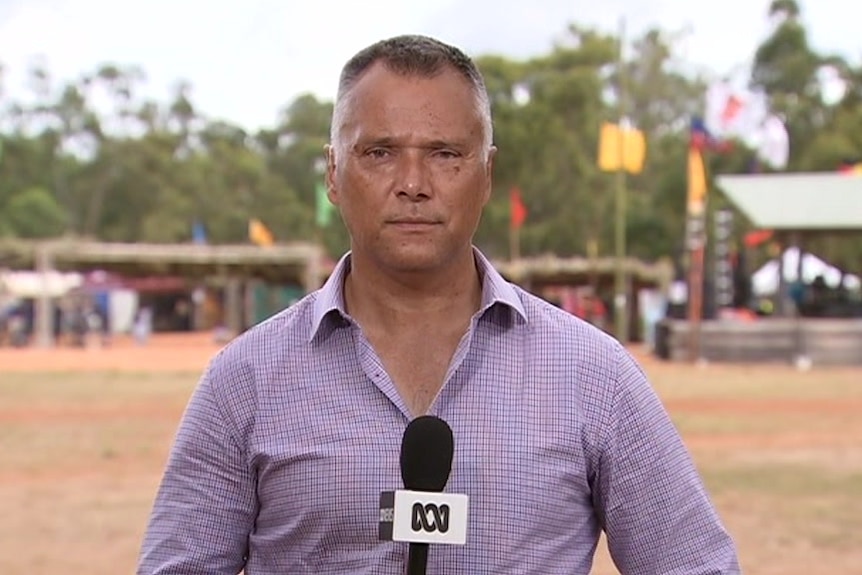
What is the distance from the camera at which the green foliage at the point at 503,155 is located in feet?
178

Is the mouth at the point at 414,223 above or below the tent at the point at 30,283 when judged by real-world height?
above

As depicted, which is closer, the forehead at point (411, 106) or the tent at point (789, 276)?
the forehead at point (411, 106)

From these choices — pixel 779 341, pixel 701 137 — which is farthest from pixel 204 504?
pixel 701 137

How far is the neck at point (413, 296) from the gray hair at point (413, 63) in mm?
195

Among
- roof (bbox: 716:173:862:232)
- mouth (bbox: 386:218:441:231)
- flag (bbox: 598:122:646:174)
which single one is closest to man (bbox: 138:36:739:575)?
mouth (bbox: 386:218:441:231)

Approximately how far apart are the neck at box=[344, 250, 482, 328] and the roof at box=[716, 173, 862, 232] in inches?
1146

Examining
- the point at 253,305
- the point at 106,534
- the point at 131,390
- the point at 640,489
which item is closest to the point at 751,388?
the point at 131,390

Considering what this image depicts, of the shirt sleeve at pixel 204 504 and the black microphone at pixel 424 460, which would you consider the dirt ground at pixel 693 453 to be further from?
the black microphone at pixel 424 460

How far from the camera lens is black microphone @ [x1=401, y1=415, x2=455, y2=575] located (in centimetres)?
177

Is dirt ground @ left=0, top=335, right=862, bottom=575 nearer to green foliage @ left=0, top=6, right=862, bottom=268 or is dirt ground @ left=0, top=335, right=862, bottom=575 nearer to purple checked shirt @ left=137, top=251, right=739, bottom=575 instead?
purple checked shirt @ left=137, top=251, right=739, bottom=575

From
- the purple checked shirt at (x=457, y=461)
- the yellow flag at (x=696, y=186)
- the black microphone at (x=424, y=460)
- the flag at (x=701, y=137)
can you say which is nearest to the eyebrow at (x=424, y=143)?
the purple checked shirt at (x=457, y=461)

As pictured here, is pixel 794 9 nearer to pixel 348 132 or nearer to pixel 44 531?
pixel 44 531

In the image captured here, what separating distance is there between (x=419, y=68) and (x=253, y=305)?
53.1 metres

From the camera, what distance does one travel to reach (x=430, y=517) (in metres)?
1.76
